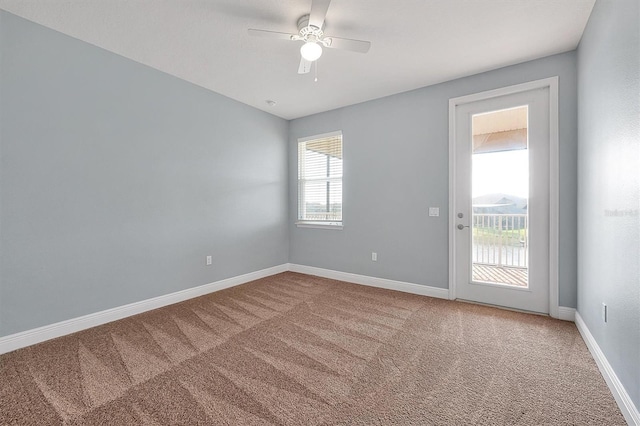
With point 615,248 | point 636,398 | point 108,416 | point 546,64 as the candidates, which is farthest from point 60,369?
point 546,64

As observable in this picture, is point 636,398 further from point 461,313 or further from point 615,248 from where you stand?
point 461,313

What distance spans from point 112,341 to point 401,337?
2454mm

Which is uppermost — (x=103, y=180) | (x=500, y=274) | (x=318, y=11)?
(x=318, y=11)

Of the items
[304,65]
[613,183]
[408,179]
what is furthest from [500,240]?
[304,65]

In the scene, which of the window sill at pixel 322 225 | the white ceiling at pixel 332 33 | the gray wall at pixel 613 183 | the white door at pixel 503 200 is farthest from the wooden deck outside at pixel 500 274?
the white ceiling at pixel 332 33

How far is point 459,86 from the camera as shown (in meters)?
3.25

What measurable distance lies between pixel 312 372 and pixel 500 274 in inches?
98.0

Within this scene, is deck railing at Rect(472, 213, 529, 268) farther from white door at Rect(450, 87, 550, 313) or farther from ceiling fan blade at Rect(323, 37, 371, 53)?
ceiling fan blade at Rect(323, 37, 371, 53)

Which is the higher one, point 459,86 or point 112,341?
point 459,86

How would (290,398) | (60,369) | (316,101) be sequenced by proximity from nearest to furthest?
(290,398), (60,369), (316,101)

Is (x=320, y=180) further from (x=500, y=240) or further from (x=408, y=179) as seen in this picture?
(x=500, y=240)

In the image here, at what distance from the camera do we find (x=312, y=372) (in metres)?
1.88

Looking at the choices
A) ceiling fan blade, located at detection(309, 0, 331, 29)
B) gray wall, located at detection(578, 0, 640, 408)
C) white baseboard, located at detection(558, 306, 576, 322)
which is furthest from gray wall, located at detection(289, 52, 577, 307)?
ceiling fan blade, located at detection(309, 0, 331, 29)

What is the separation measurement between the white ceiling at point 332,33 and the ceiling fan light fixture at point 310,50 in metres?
0.25
